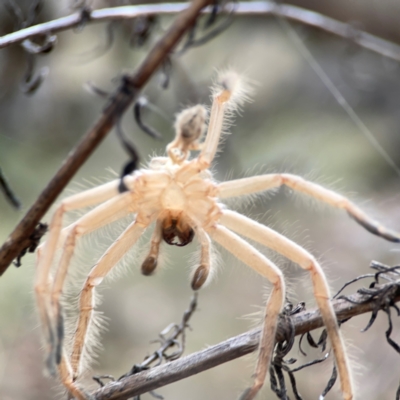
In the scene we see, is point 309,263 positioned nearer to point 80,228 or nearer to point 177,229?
point 177,229

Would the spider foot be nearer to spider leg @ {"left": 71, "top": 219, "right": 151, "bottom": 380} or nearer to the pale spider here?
the pale spider

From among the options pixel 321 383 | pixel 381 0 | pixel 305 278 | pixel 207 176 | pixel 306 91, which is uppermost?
pixel 207 176

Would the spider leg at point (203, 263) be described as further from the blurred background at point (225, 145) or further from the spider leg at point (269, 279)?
the blurred background at point (225, 145)

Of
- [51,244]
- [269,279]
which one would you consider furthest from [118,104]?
[269,279]

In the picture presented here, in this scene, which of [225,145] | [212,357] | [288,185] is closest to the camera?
[212,357]

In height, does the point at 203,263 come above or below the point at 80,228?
below

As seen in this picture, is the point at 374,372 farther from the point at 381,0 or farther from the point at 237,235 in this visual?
the point at 381,0

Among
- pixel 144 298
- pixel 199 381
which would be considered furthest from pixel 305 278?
pixel 144 298
